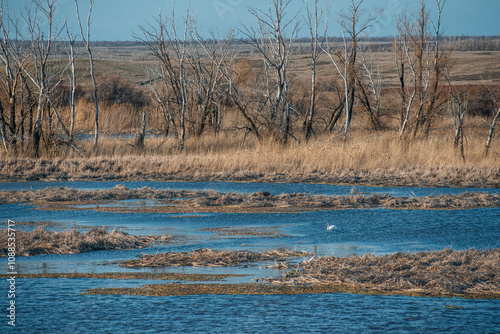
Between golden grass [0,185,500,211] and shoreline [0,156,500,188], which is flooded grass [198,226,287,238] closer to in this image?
golden grass [0,185,500,211]

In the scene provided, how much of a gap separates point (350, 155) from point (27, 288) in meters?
13.8

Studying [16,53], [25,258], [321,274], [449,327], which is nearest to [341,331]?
[449,327]

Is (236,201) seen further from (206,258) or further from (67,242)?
(206,258)

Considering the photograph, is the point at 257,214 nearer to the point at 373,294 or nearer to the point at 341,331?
the point at 373,294

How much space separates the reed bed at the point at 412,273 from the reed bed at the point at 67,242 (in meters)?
2.78

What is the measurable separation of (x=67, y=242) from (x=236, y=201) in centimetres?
513

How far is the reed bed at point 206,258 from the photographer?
25.2ft

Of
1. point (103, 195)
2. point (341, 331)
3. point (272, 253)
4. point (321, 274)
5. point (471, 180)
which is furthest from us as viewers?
point (471, 180)

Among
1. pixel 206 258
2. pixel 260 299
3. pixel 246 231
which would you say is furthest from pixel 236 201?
pixel 260 299

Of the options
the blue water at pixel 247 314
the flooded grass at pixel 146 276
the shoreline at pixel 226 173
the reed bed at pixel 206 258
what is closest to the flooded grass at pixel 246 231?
the reed bed at pixel 206 258

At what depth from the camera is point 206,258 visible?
7.88 metres

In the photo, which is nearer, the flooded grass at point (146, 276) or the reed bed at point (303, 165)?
the flooded grass at point (146, 276)

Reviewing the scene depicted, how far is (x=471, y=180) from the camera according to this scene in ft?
54.2

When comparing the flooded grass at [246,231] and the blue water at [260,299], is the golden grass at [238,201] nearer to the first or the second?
the blue water at [260,299]
